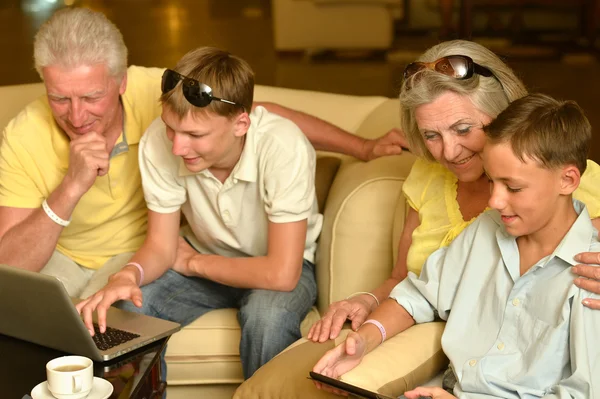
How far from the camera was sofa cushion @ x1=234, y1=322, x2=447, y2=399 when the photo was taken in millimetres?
1816

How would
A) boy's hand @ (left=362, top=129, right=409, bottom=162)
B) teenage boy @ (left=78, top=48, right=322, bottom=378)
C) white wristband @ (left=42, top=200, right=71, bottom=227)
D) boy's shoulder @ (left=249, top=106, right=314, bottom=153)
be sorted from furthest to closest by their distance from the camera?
boy's hand @ (left=362, top=129, right=409, bottom=162)
white wristband @ (left=42, top=200, right=71, bottom=227)
boy's shoulder @ (left=249, top=106, right=314, bottom=153)
teenage boy @ (left=78, top=48, right=322, bottom=378)

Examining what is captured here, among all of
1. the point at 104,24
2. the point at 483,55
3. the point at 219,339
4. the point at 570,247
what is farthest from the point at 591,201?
the point at 104,24

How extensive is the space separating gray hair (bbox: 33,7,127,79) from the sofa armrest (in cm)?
73

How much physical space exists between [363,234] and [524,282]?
2.13 feet

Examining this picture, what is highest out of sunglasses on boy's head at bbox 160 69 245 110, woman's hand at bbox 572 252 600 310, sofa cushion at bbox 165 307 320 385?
sunglasses on boy's head at bbox 160 69 245 110

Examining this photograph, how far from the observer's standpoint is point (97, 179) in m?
2.59

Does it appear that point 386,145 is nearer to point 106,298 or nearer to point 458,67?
point 458,67

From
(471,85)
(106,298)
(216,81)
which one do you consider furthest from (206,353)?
(471,85)

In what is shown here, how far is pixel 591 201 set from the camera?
1.98 metres

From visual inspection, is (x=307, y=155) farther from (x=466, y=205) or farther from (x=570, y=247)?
(x=570, y=247)

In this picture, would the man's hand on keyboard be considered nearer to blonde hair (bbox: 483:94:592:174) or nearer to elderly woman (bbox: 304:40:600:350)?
elderly woman (bbox: 304:40:600:350)

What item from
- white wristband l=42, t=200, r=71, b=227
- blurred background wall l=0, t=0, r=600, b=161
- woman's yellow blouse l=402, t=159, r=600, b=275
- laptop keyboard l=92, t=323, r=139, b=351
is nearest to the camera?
laptop keyboard l=92, t=323, r=139, b=351

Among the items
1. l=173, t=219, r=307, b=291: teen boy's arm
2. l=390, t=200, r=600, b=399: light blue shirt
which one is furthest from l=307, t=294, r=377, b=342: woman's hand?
l=173, t=219, r=307, b=291: teen boy's arm

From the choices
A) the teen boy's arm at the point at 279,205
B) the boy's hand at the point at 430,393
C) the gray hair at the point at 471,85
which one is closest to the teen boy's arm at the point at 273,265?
the teen boy's arm at the point at 279,205
